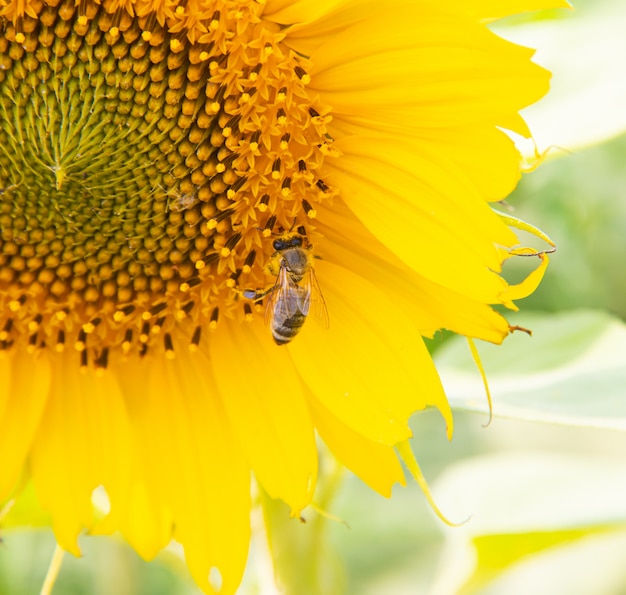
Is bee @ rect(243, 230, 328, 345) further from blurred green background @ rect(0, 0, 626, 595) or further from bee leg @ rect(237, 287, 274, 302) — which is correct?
blurred green background @ rect(0, 0, 626, 595)

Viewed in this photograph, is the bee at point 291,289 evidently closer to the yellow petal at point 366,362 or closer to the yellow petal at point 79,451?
the yellow petal at point 366,362

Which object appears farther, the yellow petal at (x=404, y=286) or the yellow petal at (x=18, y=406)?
the yellow petal at (x=18, y=406)

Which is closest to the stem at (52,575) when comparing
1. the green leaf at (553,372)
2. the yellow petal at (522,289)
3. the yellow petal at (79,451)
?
the yellow petal at (79,451)

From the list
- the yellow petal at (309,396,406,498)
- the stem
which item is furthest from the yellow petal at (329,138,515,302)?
the stem

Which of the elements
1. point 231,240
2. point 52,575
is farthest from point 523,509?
point 52,575

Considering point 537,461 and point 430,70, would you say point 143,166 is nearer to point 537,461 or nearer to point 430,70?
point 430,70

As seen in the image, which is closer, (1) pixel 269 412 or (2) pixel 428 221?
(2) pixel 428 221

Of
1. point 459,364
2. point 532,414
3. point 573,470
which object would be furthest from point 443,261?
point 573,470
